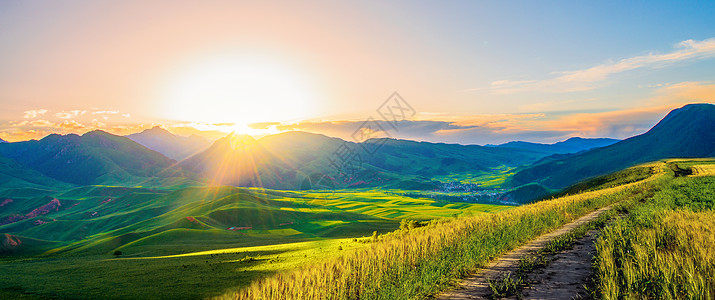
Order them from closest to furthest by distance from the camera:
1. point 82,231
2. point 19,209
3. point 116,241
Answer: point 116,241 → point 82,231 → point 19,209

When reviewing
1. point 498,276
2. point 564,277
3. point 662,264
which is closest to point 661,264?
point 662,264

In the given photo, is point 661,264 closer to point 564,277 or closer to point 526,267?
point 564,277

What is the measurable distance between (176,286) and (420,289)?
1188 centimetres

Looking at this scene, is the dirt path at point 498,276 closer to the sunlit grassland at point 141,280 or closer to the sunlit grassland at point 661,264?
the sunlit grassland at point 661,264

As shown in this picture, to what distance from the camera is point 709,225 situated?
12.0 meters

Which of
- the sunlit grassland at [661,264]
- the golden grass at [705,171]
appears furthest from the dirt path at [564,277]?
the golden grass at [705,171]

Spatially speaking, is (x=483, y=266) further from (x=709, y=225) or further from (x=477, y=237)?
(x=709, y=225)

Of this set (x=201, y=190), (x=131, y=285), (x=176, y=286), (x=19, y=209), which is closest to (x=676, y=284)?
(x=176, y=286)

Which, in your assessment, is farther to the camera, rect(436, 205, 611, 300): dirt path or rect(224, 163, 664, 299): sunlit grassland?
rect(224, 163, 664, 299): sunlit grassland

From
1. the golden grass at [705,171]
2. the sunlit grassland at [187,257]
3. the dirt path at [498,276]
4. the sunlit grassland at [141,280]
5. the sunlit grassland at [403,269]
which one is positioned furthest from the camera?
the golden grass at [705,171]

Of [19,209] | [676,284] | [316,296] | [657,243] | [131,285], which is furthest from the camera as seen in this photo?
[19,209]

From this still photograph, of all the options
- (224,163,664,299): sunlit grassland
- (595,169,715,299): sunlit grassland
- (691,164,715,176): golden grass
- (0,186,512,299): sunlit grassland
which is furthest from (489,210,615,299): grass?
(691,164,715,176): golden grass

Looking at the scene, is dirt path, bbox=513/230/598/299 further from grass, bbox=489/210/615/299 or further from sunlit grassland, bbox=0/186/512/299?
sunlit grassland, bbox=0/186/512/299

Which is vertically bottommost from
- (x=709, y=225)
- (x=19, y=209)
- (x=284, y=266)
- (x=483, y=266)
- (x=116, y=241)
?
(x=19, y=209)
